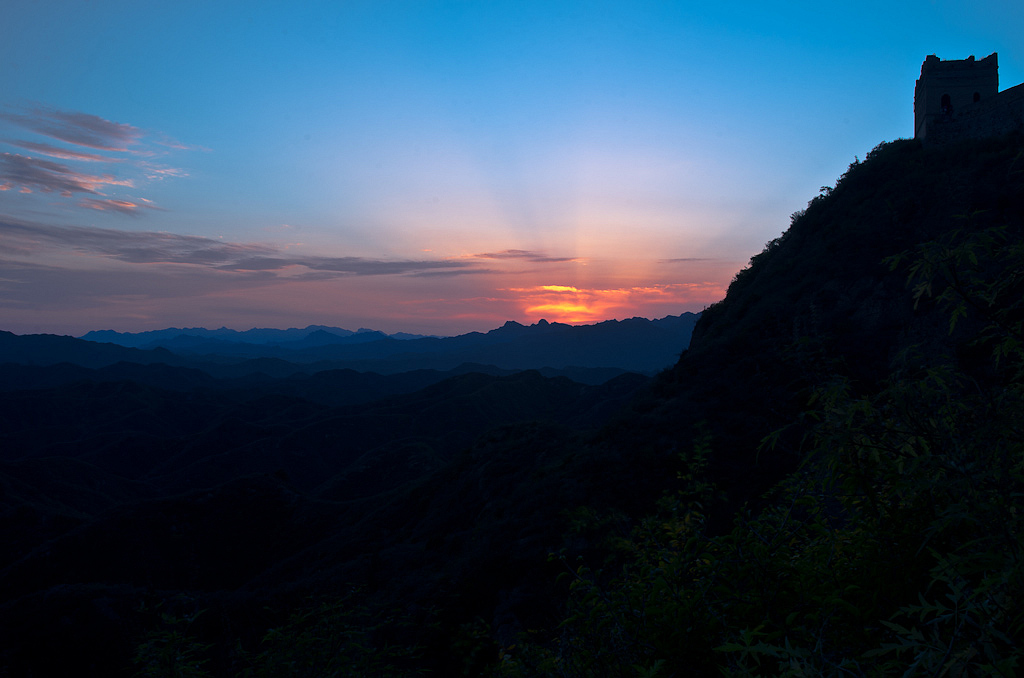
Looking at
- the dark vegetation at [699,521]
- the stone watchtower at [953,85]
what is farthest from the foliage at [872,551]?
the stone watchtower at [953,85]

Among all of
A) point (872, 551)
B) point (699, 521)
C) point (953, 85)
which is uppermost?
point (953, 85)

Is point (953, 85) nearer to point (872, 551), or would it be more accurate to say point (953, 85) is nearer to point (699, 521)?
point (699, 521)

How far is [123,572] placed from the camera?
111ft

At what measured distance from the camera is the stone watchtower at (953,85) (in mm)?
30281

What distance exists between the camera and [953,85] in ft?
101

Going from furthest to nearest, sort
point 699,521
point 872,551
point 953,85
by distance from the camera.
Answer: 1. point 953,85
2. point 699,521
3. point 872,551

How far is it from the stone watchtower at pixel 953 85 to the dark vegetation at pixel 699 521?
2419mm

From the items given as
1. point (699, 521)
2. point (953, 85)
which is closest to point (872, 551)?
point (699, 521)

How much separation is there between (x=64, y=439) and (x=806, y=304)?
106318 millimetres

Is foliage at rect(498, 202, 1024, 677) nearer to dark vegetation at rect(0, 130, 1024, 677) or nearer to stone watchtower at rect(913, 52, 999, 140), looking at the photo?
dark vegetation at rect(0, 130, 1024, 677)

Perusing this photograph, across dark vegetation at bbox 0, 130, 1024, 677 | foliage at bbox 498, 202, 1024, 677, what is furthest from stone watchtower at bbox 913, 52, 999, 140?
foliage at bbox 498, 202, 1024, 677

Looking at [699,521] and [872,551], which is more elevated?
[872,551]

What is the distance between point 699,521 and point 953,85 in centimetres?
4023

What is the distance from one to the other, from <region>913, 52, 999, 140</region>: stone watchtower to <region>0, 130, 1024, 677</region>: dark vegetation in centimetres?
242
